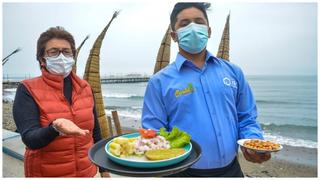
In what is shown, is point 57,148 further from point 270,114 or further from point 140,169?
point 270,114

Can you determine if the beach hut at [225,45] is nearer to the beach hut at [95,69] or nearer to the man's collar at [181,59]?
the beach hut at [95,69]

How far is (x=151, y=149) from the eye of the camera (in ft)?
5.40

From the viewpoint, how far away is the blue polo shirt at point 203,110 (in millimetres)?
1863

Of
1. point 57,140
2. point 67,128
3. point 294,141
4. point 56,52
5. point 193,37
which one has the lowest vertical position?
point 294,141

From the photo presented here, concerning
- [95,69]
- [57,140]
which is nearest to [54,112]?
[57,140]

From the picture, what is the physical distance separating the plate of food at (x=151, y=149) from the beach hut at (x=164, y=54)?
225cm

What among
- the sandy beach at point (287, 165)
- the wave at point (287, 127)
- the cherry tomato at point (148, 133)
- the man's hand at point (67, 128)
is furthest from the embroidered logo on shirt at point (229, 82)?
the wave at point (287, 127)

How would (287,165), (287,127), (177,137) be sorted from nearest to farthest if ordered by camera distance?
(177,137), (287,165), (287,127)

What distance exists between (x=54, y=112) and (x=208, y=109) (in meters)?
1.01

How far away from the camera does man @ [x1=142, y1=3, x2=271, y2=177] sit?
1863 mm

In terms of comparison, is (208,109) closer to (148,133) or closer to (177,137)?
(177,137)

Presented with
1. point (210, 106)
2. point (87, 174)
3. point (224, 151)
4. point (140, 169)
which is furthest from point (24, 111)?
point (224, 151)

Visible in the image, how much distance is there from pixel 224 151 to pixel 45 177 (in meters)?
1.21

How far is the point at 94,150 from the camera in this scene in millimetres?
1711
